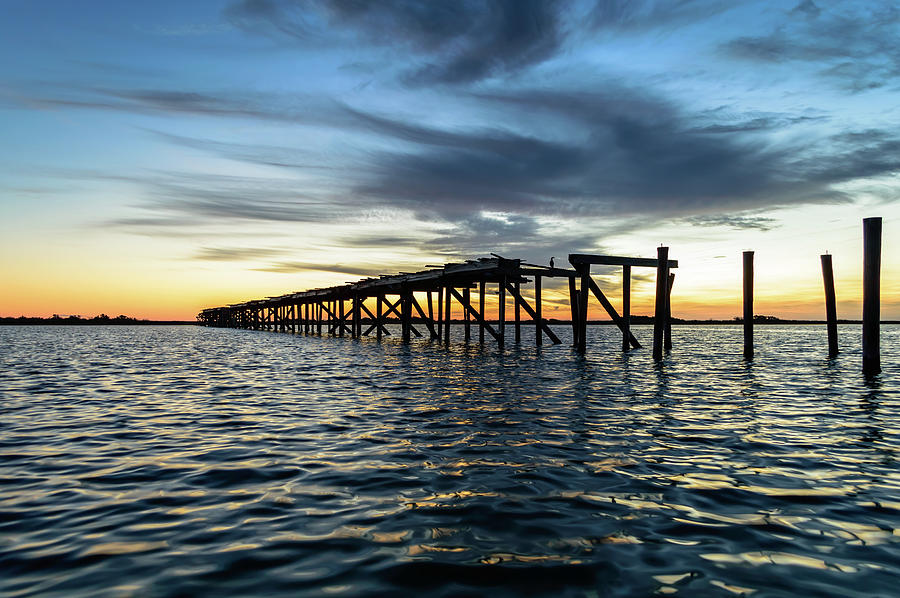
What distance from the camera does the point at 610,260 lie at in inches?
981

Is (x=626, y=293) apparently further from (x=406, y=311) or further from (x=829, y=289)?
(x=406, y=311)

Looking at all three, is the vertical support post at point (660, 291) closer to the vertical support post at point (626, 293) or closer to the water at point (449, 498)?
the vertical support post at point (626, 293)

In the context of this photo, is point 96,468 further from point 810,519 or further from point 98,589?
point 810,519

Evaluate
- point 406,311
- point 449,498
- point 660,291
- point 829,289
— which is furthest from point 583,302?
point 449,498

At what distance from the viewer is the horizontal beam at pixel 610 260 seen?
24.5 metres

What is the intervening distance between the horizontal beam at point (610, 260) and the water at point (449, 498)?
13693 mm

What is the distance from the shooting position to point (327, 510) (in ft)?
15.9

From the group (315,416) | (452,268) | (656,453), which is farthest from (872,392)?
(452,268)

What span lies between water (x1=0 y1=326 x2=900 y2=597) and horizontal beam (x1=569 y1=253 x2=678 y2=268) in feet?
44.9

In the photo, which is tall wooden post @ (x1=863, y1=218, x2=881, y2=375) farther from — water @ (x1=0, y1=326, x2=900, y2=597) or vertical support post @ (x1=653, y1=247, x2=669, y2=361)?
vertical support post @ (x1=653, y1=247, x2=669, y2=361)

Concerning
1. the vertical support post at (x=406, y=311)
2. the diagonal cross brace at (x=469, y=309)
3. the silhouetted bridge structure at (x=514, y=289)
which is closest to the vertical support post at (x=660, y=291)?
the silhouetted bridge structure at (x=514, y=289)

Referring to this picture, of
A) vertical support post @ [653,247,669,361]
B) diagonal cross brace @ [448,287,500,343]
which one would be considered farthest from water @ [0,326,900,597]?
diagonal cross brace @ [448,287,500,343]

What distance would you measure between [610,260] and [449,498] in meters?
21.4

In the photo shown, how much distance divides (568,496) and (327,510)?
2267mm
